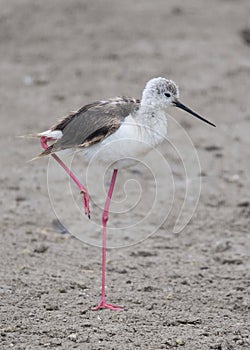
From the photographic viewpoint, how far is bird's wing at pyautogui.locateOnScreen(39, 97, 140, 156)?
570 centimetres

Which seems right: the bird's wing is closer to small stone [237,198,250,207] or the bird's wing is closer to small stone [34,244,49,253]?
small stone [34,244,49,253]

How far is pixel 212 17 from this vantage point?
39.5 feet

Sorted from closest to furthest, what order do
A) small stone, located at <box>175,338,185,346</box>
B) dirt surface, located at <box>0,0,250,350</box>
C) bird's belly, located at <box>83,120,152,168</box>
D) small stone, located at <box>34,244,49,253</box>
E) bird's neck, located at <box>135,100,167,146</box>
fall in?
1. small stone, located at <box>175,338,185,346</box>
2. dirt surface, located at <box>0,0,250,350</box>
3. bird's belly, located at <box>83,120,152,168</box>
4. bird's neck, located at <box>135,100,167,146</box>
5. small stone, located at <box>34,244,49,253</box>

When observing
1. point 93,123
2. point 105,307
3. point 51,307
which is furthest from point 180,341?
point 93,123

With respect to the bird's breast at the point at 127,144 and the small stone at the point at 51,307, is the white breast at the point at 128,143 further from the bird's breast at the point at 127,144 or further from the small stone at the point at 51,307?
the small stone at the point at 51,307

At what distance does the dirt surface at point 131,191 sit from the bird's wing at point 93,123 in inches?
41.2

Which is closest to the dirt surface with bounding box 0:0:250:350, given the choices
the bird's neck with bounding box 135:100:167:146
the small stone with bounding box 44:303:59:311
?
the small stone with bounding box 44:303:59:311

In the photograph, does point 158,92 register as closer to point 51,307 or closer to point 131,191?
point 51,307

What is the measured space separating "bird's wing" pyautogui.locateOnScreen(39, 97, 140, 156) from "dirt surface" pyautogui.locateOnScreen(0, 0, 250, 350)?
1047 mm

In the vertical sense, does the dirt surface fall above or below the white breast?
below

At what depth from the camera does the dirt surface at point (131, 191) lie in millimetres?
5336

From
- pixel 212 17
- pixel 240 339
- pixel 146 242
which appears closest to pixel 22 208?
pixel 146 242

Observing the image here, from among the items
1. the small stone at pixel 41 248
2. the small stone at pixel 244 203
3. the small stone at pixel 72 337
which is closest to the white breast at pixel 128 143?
the small stone at pixel 41 248

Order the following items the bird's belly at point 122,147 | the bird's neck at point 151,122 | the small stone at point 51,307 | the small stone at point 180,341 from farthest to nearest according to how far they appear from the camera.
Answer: the bird's neck at point 151,122 < the bird's belly at point 122,147 < the small stone at point 51,307 < the small stone at point 180,341
